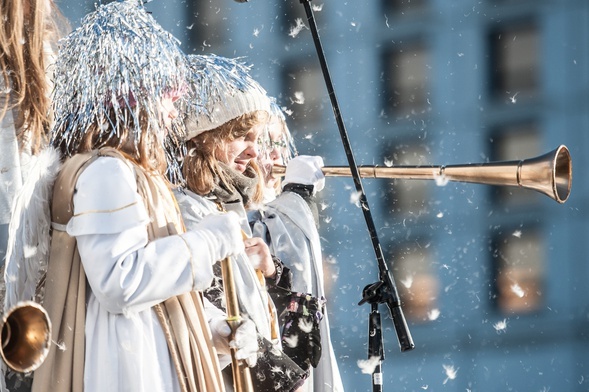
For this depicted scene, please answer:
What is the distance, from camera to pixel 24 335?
2176 mm

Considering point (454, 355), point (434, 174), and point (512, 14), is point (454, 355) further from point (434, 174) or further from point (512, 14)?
point (434, 174)

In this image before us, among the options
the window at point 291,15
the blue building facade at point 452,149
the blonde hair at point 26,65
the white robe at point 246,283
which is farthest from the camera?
the window at point 291,15

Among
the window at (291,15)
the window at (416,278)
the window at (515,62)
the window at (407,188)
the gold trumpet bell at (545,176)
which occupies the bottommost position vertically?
the gold trumpet bell at (545,176)

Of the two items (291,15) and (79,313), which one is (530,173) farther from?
A: (291,15)

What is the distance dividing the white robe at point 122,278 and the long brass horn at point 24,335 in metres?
0.23

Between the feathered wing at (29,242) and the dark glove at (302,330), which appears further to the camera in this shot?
the dark glove at (302,330)

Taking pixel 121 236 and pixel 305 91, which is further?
pixel 305 91

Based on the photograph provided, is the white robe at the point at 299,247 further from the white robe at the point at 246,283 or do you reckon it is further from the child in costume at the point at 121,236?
the child in costume at the point at 121,236

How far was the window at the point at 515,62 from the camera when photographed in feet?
31.9

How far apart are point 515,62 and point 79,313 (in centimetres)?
780

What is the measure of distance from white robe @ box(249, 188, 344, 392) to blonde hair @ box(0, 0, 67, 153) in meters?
1.25

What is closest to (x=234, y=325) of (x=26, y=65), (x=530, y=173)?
(x=26, y=65)

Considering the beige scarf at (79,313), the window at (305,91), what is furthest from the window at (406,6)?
the beige scarf at (79,313)

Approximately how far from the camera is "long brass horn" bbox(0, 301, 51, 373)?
7.13 feet
